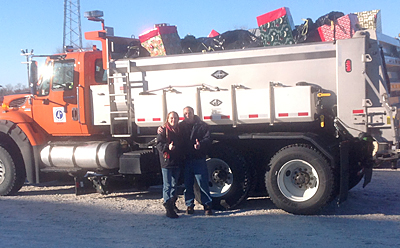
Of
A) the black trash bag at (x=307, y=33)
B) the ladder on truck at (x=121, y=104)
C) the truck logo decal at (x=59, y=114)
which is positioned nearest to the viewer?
the black trash bag at (x=307, y=33)

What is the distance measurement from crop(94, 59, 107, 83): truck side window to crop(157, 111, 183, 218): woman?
2.28 m

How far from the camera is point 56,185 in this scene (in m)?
10.6

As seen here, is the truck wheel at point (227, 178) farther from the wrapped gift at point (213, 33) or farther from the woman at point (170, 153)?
the wrapped gift at point (213, 33)

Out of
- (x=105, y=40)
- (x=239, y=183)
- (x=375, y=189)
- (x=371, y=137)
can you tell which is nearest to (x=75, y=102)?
(x=105, y=40)

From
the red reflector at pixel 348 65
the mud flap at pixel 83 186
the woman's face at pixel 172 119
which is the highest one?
the red reflector at pixel 348 65

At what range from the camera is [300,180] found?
698 centimetres

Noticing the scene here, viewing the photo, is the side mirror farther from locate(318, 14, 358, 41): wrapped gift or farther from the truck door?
locate(318, 14, 358, 41): wrapped gift

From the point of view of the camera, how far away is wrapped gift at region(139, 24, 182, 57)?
8.11 meters

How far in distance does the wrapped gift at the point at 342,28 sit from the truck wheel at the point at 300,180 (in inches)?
76.3

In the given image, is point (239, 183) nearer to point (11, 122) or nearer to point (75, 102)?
point (75, 102)

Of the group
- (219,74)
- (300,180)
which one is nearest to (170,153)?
(219,74)

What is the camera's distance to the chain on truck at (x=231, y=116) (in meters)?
6.77

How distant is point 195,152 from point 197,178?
17.6 inches

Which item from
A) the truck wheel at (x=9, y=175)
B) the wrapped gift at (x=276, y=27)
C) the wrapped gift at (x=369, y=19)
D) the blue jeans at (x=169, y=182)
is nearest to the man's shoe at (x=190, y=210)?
the blue jeans at (x=169, y=182)
